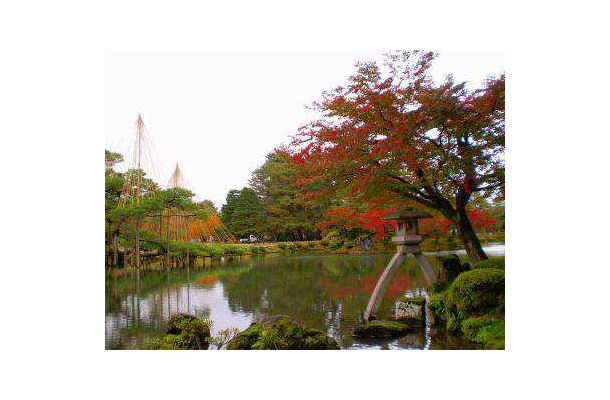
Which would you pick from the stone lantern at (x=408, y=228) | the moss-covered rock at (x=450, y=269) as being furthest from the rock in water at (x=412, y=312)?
the stone lantern at (x=408, y=228)

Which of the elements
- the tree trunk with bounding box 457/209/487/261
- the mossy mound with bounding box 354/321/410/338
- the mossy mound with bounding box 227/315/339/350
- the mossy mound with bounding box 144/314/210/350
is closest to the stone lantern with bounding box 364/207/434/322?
the mossy mound with bounding box 354/321/410/338

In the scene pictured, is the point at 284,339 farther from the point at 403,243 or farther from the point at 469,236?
the point at 469,236

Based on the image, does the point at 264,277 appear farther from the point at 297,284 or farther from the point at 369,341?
the point at 369,341

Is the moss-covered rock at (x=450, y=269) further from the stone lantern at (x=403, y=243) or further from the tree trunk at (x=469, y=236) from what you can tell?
the tree trunk at (x=469, y=236)

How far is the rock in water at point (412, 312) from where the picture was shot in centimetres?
512

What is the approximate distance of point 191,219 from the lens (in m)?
10.0

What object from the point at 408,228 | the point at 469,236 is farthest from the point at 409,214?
the point at 469,236

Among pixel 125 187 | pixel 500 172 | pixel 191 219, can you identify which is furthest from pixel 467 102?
pixel 191 219

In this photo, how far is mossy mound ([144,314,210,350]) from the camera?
4387 millimetres

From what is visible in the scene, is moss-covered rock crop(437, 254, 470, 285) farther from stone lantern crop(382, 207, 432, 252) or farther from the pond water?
the pond water

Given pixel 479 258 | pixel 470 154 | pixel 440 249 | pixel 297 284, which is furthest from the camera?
pixel 440 249

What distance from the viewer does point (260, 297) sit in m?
7.19

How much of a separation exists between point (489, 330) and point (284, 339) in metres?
2.08
